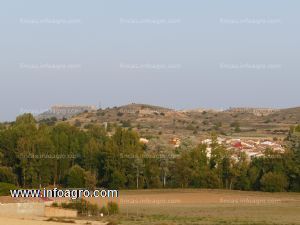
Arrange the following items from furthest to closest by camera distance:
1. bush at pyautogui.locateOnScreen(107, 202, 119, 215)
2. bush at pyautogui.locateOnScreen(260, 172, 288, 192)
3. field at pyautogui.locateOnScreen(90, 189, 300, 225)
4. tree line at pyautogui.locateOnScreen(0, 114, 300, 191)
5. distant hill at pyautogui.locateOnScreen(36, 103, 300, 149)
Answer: distant hill at pyautogui.locateOnScreen(36, 103, 300, 149) < tree line at pyautogui.locateOnScreen(0, 114, 300, 191) < bush at pyautogui.locateOnScreen(260, 172, 288, 192) < bush at pyautogui.locateOnScreen(107, 202, 119, 215) < field at pyautogui.locateOnScreen(90, 189, 300, 225)

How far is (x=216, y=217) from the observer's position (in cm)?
3953

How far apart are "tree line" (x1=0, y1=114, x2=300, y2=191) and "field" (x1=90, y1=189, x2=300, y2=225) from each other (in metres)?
2.97

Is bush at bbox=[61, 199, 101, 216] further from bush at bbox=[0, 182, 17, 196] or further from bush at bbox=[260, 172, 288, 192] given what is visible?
bush at bbox=[260, 172, 288, 192]

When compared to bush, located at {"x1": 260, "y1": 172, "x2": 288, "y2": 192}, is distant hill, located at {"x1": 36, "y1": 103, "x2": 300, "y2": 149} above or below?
above

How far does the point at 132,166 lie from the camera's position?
217ft

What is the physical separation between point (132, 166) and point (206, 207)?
18.7 meters

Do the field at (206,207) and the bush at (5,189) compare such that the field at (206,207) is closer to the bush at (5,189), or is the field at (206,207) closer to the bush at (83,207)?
the bush at (83,207)

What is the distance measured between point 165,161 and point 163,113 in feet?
283

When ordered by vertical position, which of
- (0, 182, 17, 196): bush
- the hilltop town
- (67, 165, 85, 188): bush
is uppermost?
the hilltop town

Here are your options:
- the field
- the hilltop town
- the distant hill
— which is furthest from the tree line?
the distant hill

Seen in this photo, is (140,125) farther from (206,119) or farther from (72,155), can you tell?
(72,155)

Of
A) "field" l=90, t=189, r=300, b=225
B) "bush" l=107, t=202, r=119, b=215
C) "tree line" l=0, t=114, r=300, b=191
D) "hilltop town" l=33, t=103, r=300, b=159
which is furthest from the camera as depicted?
"hilltop town" l=33, t=103, r=300, b=159

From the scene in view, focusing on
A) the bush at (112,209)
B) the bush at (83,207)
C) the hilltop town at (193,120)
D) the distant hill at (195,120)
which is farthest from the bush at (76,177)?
the distant hill at (195,120)

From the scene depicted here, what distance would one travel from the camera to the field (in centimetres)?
3744
